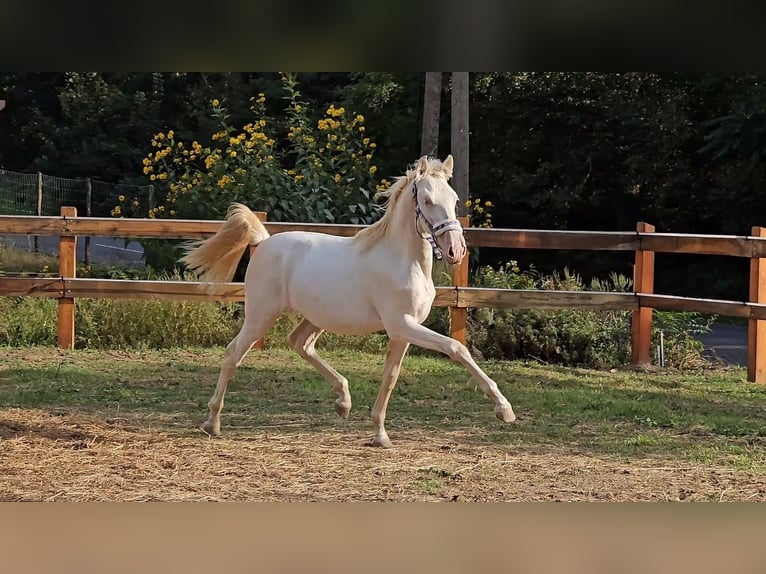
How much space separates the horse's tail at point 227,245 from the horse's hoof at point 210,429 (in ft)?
3.28

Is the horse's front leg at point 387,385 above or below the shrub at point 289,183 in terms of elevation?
below

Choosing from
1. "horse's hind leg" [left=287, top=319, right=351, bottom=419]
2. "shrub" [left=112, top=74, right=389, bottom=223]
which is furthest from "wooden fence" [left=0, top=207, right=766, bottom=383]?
"horse's hind leg" [left=287, top=319, right=351, bottom=419]

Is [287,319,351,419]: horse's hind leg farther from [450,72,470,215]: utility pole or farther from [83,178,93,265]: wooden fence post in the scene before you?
[83,178,93,265]: wooden fence post

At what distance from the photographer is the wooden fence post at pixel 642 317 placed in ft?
29.5

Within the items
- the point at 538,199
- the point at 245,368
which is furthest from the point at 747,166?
the point at 245,368

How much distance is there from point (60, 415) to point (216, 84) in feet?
52.1

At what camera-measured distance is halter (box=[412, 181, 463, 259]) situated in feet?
16.4

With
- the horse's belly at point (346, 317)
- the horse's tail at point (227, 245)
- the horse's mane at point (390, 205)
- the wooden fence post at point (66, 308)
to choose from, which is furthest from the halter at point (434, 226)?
the wooden fence post at point (66, 308)

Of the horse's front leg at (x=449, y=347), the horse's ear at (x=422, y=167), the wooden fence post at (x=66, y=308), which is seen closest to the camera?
the horse's front leg at (x=449, y=347)

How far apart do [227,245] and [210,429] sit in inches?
47.5

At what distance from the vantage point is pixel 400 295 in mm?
5395

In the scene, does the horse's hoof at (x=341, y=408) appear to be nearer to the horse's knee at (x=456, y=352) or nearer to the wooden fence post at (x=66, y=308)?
the horse's knee at (x=456, y=352)
